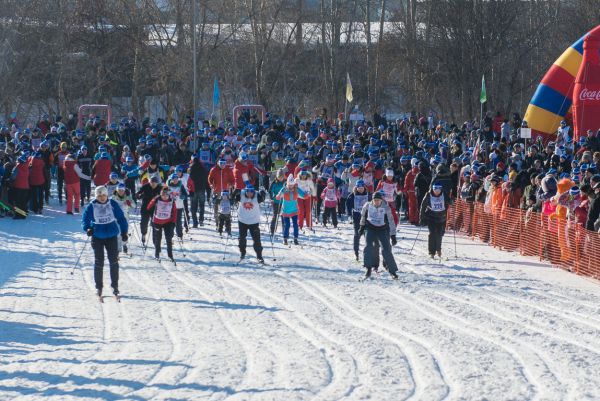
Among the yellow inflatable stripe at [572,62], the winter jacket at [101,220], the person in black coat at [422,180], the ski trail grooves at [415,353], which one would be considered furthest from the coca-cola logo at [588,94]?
the winter jacket at [101,220]

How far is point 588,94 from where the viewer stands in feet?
101

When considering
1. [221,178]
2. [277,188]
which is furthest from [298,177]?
[221,178]

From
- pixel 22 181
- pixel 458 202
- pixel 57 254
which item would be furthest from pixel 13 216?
pixel 458 202

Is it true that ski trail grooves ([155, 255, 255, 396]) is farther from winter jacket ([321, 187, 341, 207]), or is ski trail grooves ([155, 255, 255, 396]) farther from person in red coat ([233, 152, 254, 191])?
winter jacket ([321, 187, 341, 207])

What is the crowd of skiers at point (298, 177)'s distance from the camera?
62.1 ft

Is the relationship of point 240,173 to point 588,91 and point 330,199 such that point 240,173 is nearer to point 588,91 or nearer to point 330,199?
point 330,199

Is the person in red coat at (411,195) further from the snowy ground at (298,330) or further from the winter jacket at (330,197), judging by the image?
the snowy ground at (298,330)

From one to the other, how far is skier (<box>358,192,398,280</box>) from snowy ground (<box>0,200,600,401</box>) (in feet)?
1.21

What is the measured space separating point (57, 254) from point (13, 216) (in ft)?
21.0

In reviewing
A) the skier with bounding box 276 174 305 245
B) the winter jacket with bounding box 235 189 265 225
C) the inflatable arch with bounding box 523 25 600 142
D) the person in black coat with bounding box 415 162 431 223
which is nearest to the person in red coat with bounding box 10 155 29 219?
the skier with bounding box 276 174 305 245

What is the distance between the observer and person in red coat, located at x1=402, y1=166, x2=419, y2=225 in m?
→ 25.3

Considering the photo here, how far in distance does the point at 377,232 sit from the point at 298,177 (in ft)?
19.1

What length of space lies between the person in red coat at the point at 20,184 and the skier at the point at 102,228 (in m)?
11.2

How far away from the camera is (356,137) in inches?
1296
